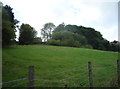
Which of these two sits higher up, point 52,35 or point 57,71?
point 52,35

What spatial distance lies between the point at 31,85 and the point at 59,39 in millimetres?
37557

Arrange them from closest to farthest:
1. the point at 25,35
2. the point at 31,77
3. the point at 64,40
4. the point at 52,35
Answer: the point at 31,77
the point at 25,35
the point at 64,40
the point at 52,35

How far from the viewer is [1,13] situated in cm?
1683

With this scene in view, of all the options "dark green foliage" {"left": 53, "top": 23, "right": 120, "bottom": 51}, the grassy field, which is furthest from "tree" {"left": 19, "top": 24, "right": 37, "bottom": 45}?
"dark green foliage" {"left": 53, "top": 23, "right": 120, "bottom": 51}

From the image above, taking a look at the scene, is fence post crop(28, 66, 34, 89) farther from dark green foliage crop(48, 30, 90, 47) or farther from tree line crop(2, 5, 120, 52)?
dark green foliage crop(48, 30, 90, 47)

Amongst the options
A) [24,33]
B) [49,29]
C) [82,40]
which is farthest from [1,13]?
[49,29]

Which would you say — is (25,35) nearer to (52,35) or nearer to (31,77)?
(52,35)

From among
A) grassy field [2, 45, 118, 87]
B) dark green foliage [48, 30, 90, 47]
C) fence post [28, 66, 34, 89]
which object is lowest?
grassy field [2, 45, 118, 87]

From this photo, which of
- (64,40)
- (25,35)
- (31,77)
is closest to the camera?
(31,77)

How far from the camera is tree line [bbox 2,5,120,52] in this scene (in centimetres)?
1780

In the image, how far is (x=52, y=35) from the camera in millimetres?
43094

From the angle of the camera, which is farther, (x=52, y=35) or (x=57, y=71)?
(x=52, y=35)

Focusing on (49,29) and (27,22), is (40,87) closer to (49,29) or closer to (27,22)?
(27,22)

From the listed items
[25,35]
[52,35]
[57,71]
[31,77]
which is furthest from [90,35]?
[31,77]
